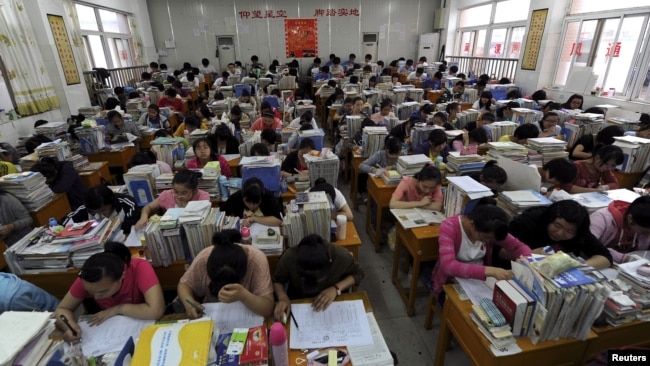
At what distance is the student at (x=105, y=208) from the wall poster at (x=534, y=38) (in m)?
9.09

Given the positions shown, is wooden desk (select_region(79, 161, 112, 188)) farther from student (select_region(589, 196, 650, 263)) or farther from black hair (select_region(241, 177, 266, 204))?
student (select_region(589, 196, 650, 263))

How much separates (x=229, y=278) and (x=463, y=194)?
1.84 metres

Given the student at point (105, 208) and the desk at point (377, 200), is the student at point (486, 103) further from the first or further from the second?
the student at point (105, 208)

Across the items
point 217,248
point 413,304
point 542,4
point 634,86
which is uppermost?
point 542,4

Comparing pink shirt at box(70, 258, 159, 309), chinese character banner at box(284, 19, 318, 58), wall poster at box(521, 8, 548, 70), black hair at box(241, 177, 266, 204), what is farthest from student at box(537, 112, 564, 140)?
chinese character banner at box(284, 19, 318, 58)

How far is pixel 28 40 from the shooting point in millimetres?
5887

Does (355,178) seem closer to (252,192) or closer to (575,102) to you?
(252,192)

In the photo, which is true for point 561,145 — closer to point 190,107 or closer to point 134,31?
point 190,107

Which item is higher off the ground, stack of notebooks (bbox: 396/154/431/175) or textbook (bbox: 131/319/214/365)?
stack of notebooks (bbox: 396/154/431/175)

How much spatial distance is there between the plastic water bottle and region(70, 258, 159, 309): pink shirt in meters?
0.96

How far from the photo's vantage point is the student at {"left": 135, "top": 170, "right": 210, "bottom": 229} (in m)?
2.79

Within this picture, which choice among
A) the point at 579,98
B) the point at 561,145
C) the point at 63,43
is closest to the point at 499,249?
the point at 561,145

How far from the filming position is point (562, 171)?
2.99 m

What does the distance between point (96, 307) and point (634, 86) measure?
851 cm
